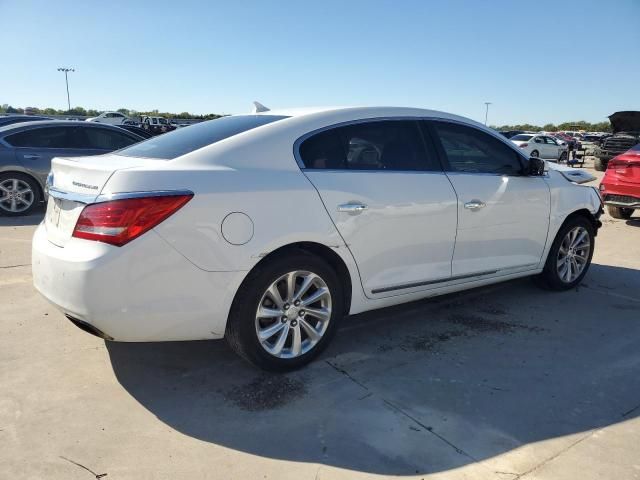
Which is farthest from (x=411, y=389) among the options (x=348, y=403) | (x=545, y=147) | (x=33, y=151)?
(x=545, y=147)

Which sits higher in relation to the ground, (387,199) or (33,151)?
(33,151)

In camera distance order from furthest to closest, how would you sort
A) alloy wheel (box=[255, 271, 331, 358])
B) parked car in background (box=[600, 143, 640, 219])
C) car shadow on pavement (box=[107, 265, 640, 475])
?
parked car in background (box=[600, 143, 640, 219]) < alloy wheel (box=[255, 271, 331, 358]) < car shadow on pavement (box=[107, 265, 640, 475])

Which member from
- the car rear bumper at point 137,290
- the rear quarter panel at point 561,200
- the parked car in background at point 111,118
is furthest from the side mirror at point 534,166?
the parked car in background at point 111,118

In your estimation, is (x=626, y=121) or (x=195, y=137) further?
(x=626, y=121)

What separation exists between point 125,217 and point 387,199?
5.49 feet

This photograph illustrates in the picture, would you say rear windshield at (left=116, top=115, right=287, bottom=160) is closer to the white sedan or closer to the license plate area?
the white sedan

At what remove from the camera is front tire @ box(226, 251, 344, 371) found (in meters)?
3.13

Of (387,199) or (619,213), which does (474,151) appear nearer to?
(387,199)

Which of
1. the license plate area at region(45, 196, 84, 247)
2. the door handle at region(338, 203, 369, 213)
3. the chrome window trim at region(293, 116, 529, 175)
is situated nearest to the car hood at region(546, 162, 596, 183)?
the chrome window trim at region(293, 116, 529, 175)

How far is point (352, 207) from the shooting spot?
3.44m

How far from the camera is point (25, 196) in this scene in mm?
8750

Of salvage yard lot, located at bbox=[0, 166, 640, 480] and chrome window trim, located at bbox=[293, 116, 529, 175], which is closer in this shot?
salvage yard lot, located at bbox=[0, 166, 640, 480]

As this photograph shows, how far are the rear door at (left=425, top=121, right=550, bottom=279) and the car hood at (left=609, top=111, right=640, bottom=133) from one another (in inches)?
809

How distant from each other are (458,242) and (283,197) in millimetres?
1561
